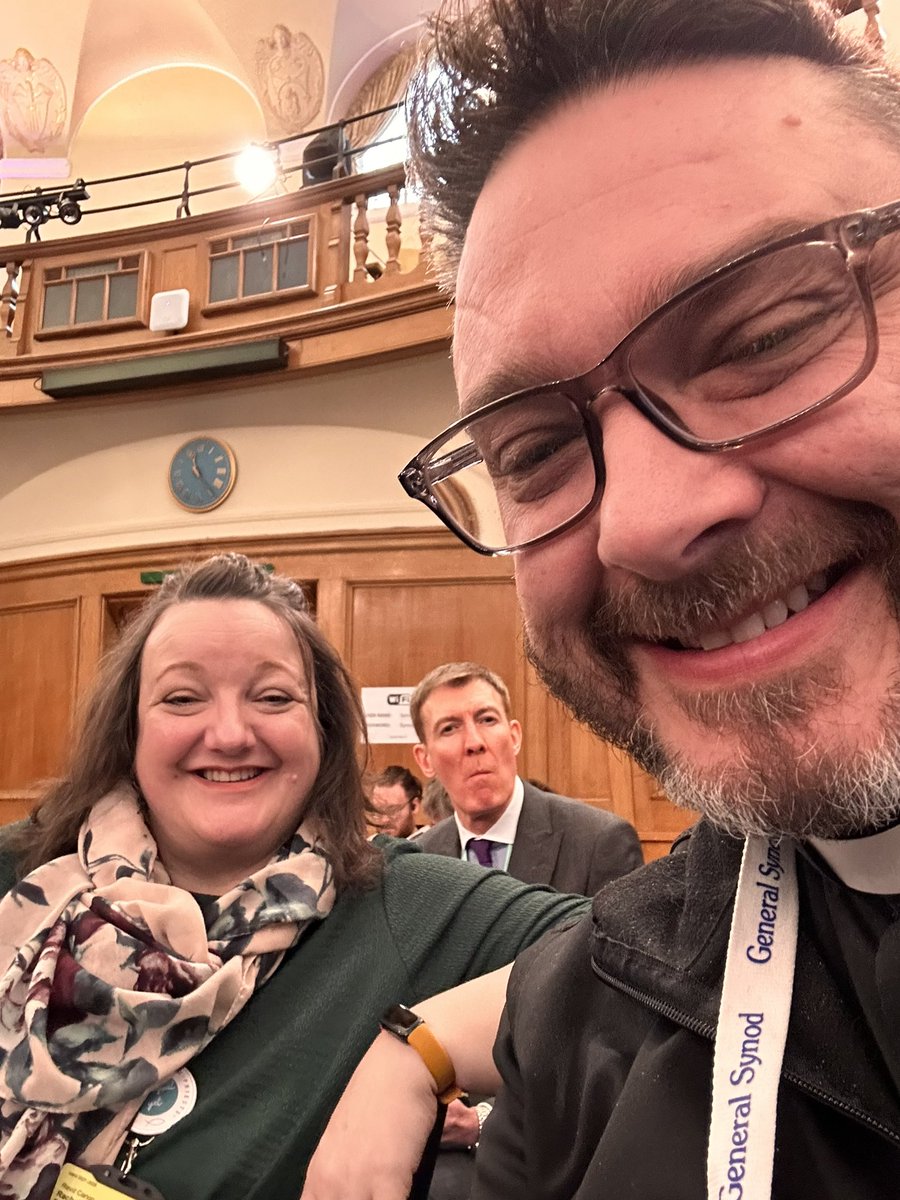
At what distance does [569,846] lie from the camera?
8.69 ft

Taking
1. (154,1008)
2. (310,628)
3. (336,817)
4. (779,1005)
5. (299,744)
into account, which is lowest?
(154,1008)

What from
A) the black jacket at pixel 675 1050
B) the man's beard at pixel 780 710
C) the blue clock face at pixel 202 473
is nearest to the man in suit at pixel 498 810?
the black jacket at pixel 675 1050

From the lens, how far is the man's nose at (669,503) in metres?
0.57

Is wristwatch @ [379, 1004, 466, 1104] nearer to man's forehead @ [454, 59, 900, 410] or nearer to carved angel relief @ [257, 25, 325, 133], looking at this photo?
man's forehead @ [454, 59, 900, 410]

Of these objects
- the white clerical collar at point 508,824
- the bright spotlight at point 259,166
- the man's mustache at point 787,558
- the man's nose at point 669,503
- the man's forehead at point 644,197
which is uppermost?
the bright spotlight at point 259,166

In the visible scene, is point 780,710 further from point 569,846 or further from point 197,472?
point 197,472

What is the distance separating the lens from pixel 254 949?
1.31 m

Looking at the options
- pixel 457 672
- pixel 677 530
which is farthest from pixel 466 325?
pixel 457 672

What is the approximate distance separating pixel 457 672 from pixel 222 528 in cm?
334

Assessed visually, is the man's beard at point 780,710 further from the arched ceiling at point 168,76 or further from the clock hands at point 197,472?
the arched ceiling at point 168,76

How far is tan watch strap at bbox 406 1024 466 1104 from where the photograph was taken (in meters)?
0.98

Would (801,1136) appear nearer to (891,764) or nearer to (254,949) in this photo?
(891,764)

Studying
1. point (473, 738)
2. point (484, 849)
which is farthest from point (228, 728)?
point (484, 849)

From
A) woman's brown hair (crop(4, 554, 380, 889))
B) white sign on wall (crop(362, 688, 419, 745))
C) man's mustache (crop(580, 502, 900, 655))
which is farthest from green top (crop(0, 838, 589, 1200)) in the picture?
white sign on wall (crop(362, 688, 419, 745))
